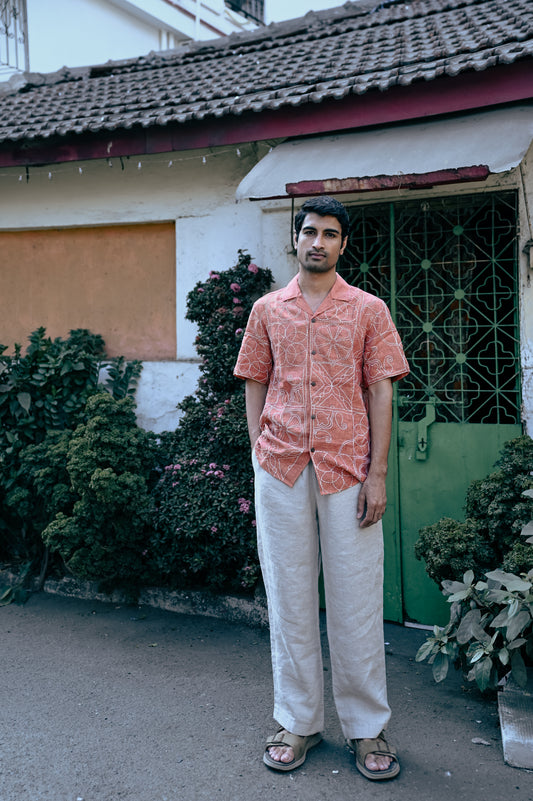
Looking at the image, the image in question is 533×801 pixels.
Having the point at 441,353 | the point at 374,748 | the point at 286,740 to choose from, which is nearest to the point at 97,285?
the point at 441,353

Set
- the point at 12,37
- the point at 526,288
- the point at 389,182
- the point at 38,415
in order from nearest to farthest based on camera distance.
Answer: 1. the point at 389,182
2. the point at 526,288
3. the point at 38,415
4. the point at 12,37

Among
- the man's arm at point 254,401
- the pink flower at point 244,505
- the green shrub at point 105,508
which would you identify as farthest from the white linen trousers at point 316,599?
the green shrub at point 105,508

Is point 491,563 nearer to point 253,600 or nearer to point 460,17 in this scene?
point 253,600

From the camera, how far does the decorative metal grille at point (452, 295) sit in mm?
4266

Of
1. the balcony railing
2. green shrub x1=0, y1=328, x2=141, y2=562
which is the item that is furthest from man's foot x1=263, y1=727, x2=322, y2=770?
the balcony railing

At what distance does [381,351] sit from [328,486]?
581mm

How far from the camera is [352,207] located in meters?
4.59

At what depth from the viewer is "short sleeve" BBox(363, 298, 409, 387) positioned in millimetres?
2867

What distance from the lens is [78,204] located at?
18.4 feet

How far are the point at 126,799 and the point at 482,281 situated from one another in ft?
10.9

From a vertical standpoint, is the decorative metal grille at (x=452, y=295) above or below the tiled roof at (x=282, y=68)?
below

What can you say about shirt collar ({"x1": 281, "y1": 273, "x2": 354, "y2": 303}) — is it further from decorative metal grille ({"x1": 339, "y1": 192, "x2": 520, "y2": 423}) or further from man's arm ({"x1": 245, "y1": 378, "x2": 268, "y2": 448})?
decorative metal grille ({"x1": 339, "y1": 192, "x2": 520, "y2": 423})

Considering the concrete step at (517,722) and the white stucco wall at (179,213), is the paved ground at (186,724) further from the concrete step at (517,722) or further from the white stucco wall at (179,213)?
the white stucco wall at (179,213)

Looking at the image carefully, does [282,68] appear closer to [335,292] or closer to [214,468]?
[214,468]
